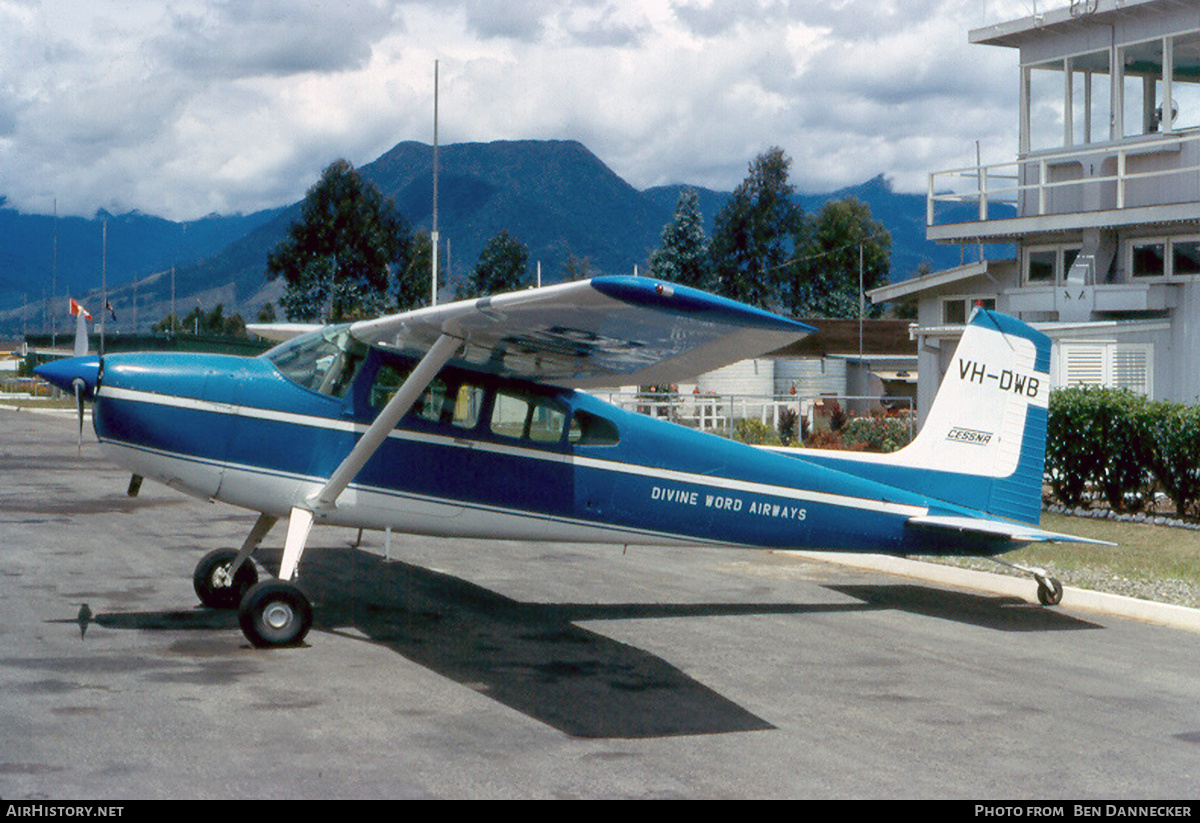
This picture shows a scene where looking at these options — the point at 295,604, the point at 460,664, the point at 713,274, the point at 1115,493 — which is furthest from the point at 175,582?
the point at 713,274

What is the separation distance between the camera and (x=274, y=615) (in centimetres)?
824

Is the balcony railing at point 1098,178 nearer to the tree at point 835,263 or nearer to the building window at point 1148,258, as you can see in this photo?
the building window at point 1148,258

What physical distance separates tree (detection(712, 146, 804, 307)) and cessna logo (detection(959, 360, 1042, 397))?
7546 cm

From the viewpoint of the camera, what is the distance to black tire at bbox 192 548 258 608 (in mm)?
9508

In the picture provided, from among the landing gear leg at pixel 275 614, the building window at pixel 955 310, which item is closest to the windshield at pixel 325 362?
the landing gear leg at pixel 275 614

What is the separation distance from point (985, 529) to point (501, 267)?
9984cm

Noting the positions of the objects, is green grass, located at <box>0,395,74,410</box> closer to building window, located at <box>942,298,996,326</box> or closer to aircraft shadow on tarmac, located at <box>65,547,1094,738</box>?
building window, located at <box>942,298,996,326</box>

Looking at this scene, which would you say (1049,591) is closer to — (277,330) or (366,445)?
(366,445)

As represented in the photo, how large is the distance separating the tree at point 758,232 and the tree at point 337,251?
2507 centimetres

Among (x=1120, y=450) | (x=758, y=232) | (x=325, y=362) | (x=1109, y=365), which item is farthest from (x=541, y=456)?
(x=758, y=232)

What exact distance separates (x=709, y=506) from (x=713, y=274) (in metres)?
77.4

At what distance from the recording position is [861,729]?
21.6 feet

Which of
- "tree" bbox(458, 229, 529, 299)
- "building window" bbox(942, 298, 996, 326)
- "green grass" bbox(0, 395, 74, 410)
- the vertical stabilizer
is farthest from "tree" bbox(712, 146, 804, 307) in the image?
the vertical stabilizer
